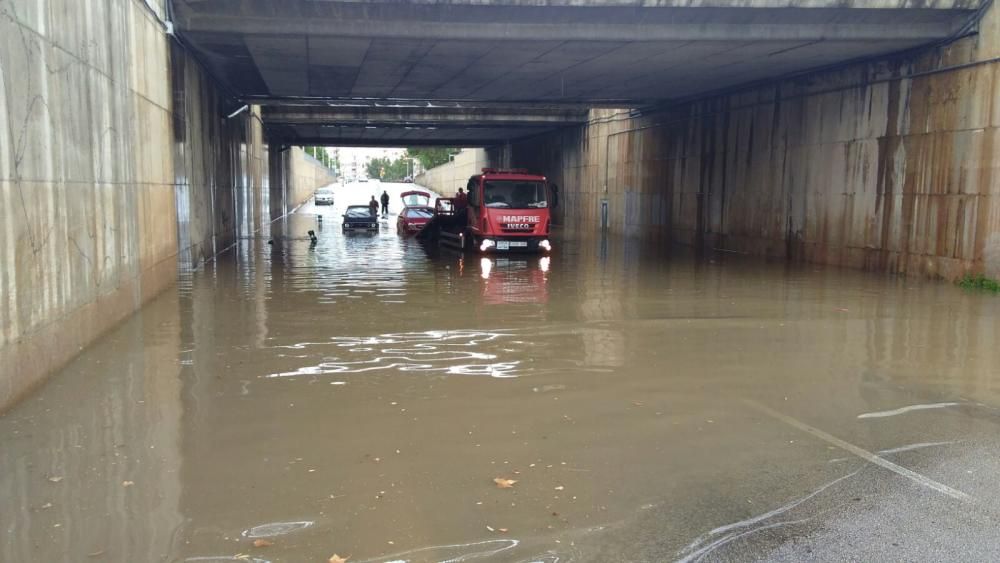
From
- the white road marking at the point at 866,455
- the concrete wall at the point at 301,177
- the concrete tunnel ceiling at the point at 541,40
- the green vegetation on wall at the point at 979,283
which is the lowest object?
the white road marking at the point at 866,455

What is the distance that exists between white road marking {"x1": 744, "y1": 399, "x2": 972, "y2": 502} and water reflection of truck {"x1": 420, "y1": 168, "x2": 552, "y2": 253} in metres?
14.7

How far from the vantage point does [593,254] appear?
22984 mm

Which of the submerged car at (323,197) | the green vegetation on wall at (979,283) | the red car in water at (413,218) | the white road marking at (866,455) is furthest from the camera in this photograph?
the submerged car at (323,197)

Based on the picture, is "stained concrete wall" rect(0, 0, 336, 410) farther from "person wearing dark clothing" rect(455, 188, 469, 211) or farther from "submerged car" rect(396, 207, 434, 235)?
"submerged car" rect(396, 207, 434, 235)

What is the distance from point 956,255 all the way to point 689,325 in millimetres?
7580

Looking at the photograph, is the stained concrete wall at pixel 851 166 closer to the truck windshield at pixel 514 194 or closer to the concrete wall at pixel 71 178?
the truck windshield at pixel 514 194

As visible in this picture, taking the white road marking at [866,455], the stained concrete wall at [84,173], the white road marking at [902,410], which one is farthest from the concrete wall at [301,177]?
the white road marking at [902,410]

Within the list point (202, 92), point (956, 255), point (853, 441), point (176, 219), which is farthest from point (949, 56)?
point (202, 92)

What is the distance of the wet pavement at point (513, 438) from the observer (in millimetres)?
4406

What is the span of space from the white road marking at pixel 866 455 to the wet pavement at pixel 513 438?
0.09 ft

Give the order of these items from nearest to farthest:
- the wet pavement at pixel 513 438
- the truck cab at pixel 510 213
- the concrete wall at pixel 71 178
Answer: the wet pavement at pixel 513 438 → the concrete wall at pixel 71 178 → the truck cab at pixel 510 213

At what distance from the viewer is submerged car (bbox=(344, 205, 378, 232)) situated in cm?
3403

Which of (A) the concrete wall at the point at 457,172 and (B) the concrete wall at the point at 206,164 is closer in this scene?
(B) the concrete wall at the point at 206,164

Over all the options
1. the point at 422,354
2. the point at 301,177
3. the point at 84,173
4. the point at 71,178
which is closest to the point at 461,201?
the point at 422,354
